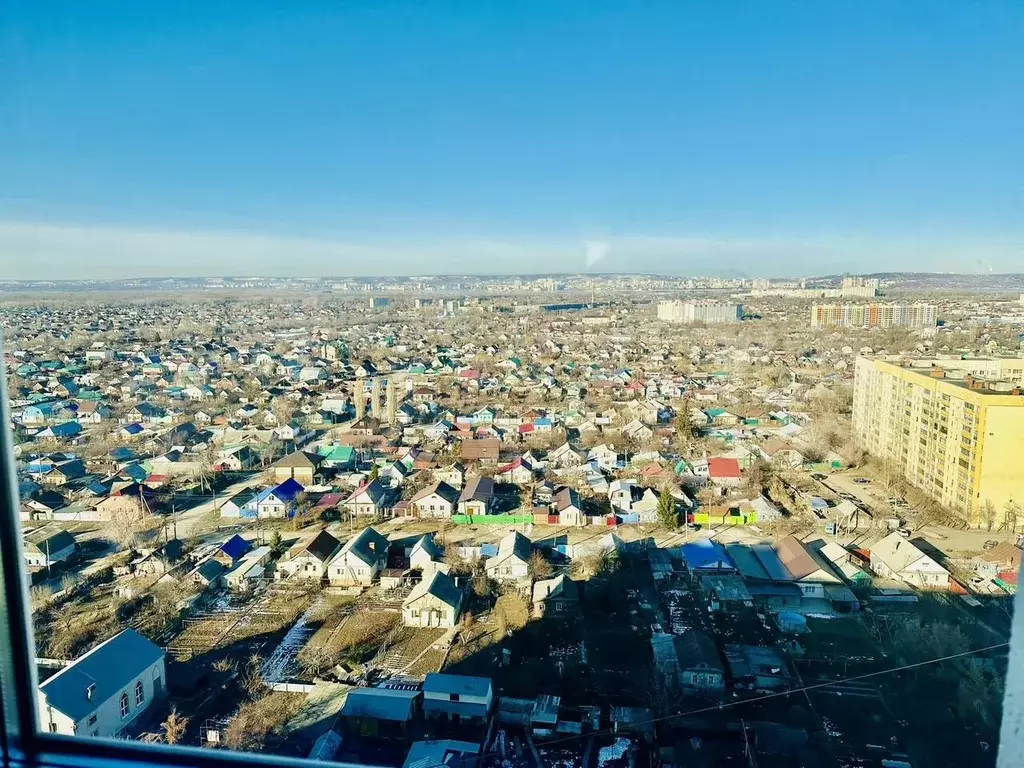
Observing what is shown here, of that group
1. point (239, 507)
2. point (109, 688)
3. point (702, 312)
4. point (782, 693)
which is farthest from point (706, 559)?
point (702, 312)

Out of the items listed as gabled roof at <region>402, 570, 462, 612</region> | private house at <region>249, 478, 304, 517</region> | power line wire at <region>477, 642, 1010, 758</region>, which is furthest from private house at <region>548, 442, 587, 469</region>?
power line wire at <region>477, 642, 1010, 758</region>

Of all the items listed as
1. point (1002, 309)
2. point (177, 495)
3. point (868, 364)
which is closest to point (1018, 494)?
point (868, 364)

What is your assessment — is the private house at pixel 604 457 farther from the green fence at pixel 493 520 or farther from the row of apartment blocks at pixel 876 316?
the row of apartment blocks at pixel 876 316

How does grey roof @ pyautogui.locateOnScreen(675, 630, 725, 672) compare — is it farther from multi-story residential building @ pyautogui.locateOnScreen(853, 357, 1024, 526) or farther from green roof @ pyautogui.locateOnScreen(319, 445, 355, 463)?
green roof @ pyautogui.locateOnScreen(319, 445, 355, 463)

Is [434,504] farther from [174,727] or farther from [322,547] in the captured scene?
[174,727]

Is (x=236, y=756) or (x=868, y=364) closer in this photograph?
(x=236, y=756)

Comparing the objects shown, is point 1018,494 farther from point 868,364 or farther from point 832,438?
point 868,364
